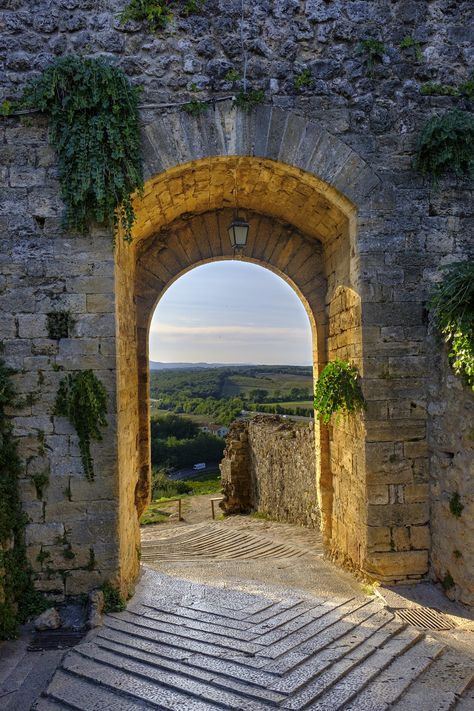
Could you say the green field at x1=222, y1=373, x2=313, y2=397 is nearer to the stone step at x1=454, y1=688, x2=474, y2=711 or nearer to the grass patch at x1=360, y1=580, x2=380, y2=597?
the grass patch at x1=360, y1=580, x2=380, y2=597

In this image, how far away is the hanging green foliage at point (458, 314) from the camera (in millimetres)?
4215

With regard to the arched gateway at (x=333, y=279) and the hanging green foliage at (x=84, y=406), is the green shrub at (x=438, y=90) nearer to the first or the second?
the arched gateway at (x=333, y=279)

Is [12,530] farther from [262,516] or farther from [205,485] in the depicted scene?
[205,485]

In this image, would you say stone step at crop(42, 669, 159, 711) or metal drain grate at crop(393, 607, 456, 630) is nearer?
stone step at crop(42, 669, 159, 711)

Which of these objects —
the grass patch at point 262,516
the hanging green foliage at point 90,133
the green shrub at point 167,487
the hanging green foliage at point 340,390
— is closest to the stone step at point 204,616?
the hanging green foliage at point 340,390

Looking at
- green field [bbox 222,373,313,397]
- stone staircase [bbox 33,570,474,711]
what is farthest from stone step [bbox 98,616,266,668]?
green field [bbox 222,373,313,397]

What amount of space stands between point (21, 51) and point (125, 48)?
919mm

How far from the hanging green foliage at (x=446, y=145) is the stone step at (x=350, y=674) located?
3997mm

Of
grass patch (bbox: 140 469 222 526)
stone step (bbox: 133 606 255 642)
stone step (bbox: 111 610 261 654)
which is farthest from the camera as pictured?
grass patch (bbox: 140 469 222 526)

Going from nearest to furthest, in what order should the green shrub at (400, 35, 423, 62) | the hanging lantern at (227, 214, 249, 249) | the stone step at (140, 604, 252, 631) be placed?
the stone step at (140, 604, 252, 631) < the green shrub at (400, 35, 423, 62) < the hanging lantern at (227, 214, 249, 249)

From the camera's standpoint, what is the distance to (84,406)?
14.4 feet

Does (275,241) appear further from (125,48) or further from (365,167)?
(125,48)

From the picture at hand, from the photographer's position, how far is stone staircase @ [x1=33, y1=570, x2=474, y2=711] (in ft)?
10.1

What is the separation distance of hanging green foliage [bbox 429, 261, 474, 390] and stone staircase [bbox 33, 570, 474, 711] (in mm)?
2075
